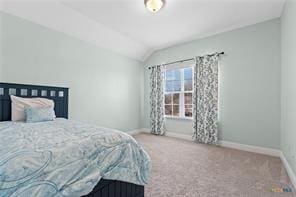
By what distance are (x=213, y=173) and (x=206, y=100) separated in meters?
1.85

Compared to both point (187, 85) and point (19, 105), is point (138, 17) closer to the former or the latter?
point (187, 85)

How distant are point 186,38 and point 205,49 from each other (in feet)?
1.77

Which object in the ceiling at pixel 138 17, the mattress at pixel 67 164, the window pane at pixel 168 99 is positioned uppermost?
the ceiling at pixel 138 17

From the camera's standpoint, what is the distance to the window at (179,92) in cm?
425

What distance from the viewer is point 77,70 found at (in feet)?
11.6

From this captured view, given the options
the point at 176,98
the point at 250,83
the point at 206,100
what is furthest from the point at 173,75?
the point at 250,83

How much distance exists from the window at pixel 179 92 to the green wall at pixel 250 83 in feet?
2.48

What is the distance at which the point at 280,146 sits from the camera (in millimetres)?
2877

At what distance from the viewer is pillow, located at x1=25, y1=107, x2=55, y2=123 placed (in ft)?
7.82

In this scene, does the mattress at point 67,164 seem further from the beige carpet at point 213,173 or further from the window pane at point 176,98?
the window pane at point 176,98

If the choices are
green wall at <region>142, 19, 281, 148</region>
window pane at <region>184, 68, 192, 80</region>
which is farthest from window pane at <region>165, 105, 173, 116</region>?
green wall at <region>142, 19, 281, 148</region>

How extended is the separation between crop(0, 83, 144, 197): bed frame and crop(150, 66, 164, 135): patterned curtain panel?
2364 mm

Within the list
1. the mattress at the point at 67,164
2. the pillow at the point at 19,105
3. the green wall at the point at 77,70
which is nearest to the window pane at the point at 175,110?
the green wall at the point at 77,70

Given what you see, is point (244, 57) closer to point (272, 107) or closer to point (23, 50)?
point (272, 107)
